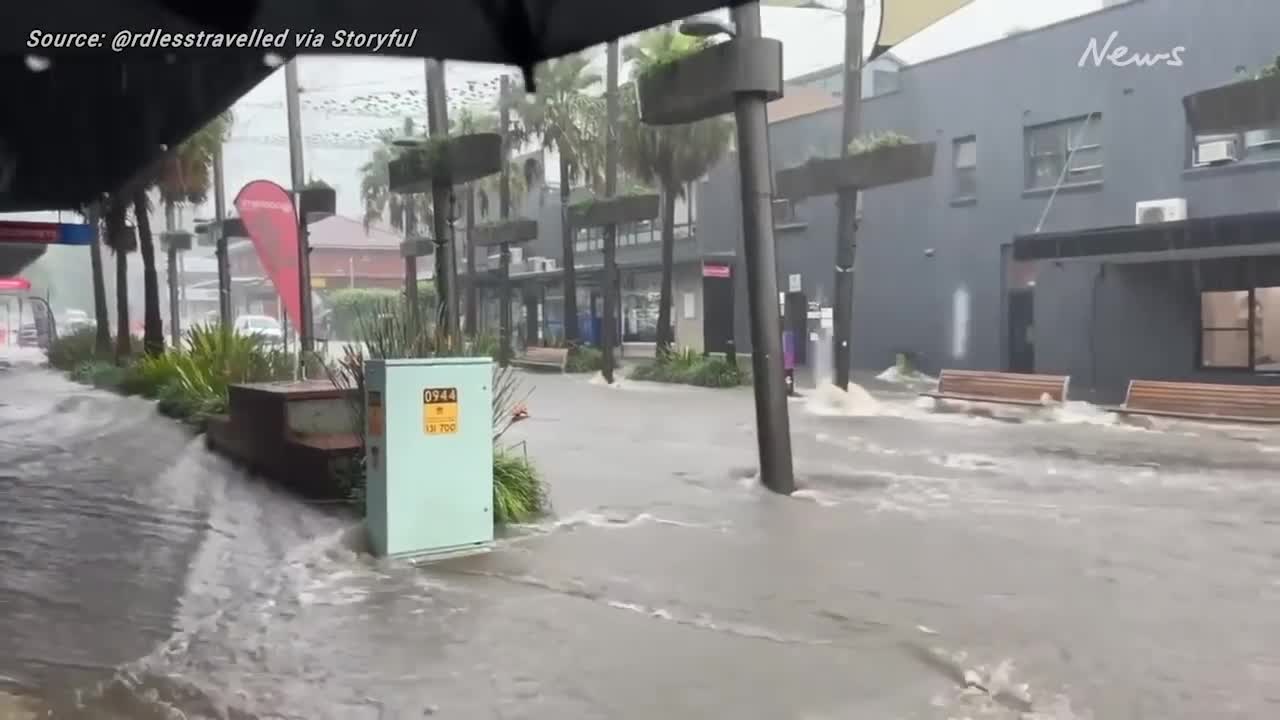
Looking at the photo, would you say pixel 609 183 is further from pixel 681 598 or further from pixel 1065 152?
pixel 681 598

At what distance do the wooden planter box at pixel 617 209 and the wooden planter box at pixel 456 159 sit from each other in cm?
1071

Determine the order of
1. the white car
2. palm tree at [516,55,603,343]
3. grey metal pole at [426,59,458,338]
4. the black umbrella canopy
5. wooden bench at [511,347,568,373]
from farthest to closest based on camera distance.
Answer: palm tree at [516,55,603,343] → wooden bench at [511,347,568,373] → the white car → grey metal pole at [426,59,458,338] → the black umbrella canopy

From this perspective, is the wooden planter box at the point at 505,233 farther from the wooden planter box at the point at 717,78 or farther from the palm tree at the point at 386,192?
the wooden planter box at the point at 717,78

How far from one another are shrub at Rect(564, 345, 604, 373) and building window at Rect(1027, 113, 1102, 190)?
34.6 feet

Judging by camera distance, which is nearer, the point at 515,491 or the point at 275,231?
the point at 515,491

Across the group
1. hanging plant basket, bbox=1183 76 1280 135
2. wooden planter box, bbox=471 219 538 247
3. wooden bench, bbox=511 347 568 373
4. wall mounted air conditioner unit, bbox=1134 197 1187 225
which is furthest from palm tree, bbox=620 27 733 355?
hanging plant basket, bbox=1183 76 1280 135

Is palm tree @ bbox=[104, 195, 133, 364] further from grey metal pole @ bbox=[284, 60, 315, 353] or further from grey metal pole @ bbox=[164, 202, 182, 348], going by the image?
grey metal pole @ bbox=[284, 60, 315, 353]

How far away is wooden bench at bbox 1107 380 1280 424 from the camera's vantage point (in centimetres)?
1384

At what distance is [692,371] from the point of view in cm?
2247

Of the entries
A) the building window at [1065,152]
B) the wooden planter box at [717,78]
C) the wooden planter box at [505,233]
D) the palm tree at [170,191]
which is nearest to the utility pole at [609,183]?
the wooden planter box at [505,233]

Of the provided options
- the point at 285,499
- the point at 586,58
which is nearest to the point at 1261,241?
the point at 285,499

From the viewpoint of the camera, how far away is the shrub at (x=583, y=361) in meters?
26.7

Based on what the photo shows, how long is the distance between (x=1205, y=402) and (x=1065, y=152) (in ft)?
21.9

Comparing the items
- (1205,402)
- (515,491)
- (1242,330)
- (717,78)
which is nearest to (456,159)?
(717,78)
